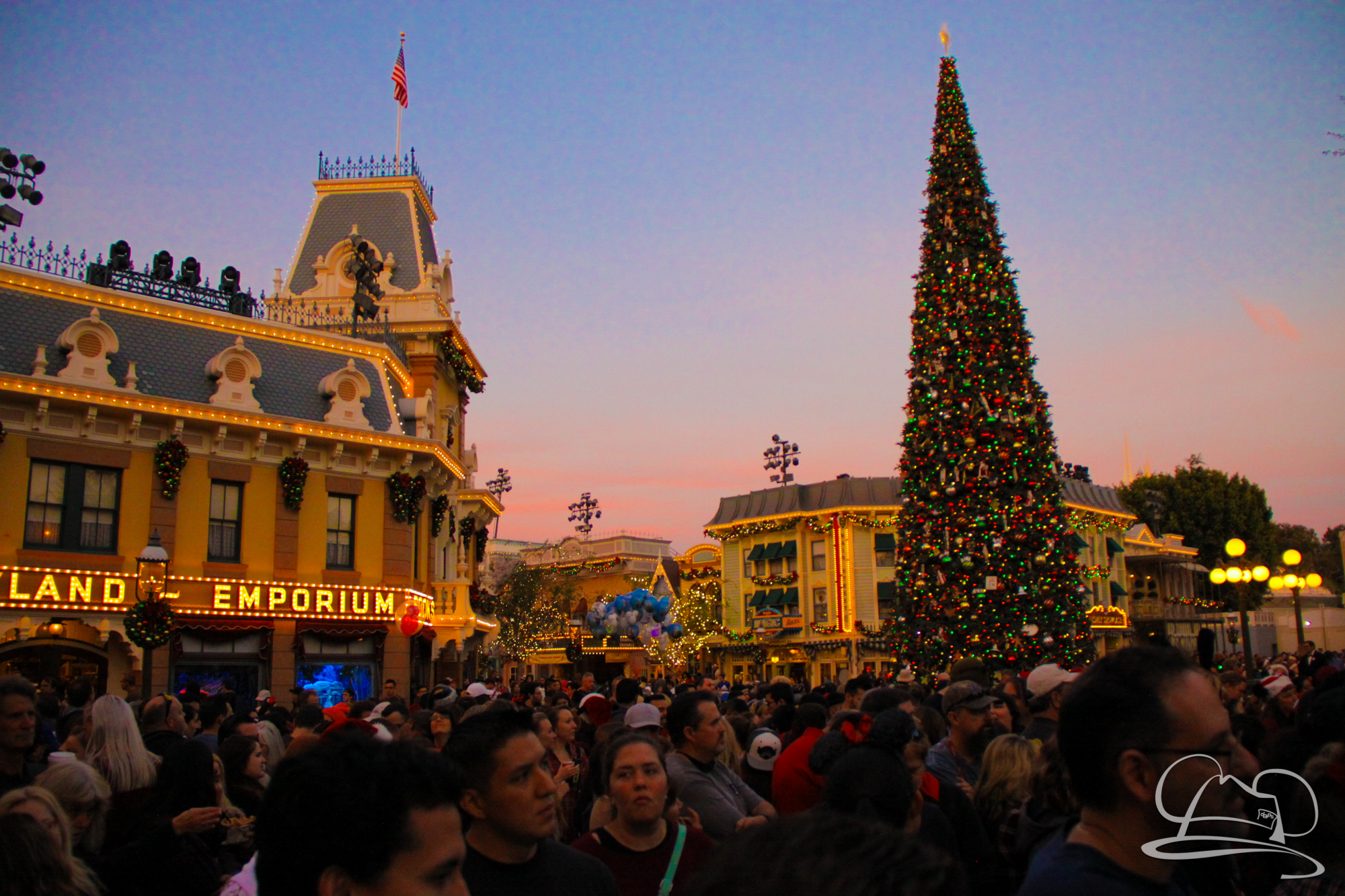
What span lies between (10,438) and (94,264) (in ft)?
15.2

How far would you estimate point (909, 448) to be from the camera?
21.8 m

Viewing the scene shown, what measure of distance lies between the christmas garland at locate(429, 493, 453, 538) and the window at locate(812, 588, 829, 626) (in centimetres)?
2572

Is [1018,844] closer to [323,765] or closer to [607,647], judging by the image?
[323,765]

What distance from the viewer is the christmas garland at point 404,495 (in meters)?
25.7

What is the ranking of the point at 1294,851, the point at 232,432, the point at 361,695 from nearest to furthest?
the point at 1294,851, the point at 232,432, the point at 361,695

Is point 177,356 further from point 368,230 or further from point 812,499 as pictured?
point 812,499

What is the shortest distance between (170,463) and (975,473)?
16.3 meters

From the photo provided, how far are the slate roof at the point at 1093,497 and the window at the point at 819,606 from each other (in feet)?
42.1

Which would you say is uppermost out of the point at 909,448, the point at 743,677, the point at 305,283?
the point at 305,283

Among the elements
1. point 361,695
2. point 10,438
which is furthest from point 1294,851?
point 361,695

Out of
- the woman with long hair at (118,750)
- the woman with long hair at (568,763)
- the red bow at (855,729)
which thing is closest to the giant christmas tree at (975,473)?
the woman with long hair at (568,763)

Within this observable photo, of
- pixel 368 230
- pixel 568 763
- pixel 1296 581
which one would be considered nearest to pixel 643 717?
pixel 568 763

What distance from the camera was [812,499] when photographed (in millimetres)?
51938

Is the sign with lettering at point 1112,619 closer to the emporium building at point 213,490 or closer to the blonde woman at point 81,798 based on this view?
the emporium building at point 213,490
